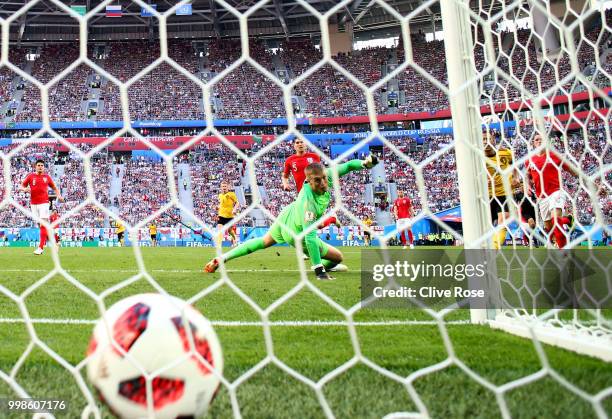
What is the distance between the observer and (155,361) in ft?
3.98

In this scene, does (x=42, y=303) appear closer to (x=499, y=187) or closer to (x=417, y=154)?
(x=499, y=187)

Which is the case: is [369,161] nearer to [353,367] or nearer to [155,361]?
[353,367]

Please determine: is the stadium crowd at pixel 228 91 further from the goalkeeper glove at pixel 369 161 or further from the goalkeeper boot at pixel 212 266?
the goalkeeper glove at pixel 369 161

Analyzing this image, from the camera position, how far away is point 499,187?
4281 mm

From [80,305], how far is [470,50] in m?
2.65

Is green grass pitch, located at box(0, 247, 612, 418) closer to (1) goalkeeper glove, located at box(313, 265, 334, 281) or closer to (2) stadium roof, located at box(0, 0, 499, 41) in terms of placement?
(1) goalkeeper glove, located at box(313, 265, 334, 281)

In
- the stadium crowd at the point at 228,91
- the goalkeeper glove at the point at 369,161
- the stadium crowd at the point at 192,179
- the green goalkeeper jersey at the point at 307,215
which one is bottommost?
the green goalkeeper jersey at the point at 307,215

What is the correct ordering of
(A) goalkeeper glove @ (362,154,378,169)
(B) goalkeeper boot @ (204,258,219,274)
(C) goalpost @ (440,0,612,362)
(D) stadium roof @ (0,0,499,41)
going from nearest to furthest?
(C) goalpost @ (440,0,612,362) → (A) goalkeeper glove @ (362,154,378,169) → (B) goalkeeper boot @ (204,258,219,274) → (D) stadium roof @ (0,0,499,41)

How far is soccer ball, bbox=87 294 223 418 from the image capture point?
117 cm

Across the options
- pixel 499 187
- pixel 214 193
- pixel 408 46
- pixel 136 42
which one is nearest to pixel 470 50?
pixel 408 46

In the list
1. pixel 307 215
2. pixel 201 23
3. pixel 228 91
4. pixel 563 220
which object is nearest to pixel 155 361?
pixel 307 215

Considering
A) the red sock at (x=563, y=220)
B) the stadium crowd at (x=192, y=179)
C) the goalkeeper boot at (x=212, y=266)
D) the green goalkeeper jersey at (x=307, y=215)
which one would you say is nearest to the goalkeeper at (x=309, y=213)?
the green goalkeeper jersey at (x=307, y=215)

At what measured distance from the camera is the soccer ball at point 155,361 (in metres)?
1.17

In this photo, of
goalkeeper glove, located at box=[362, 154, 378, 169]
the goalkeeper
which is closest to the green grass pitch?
goalkeeper glove, located at box=[362, 154, 378, 169]
